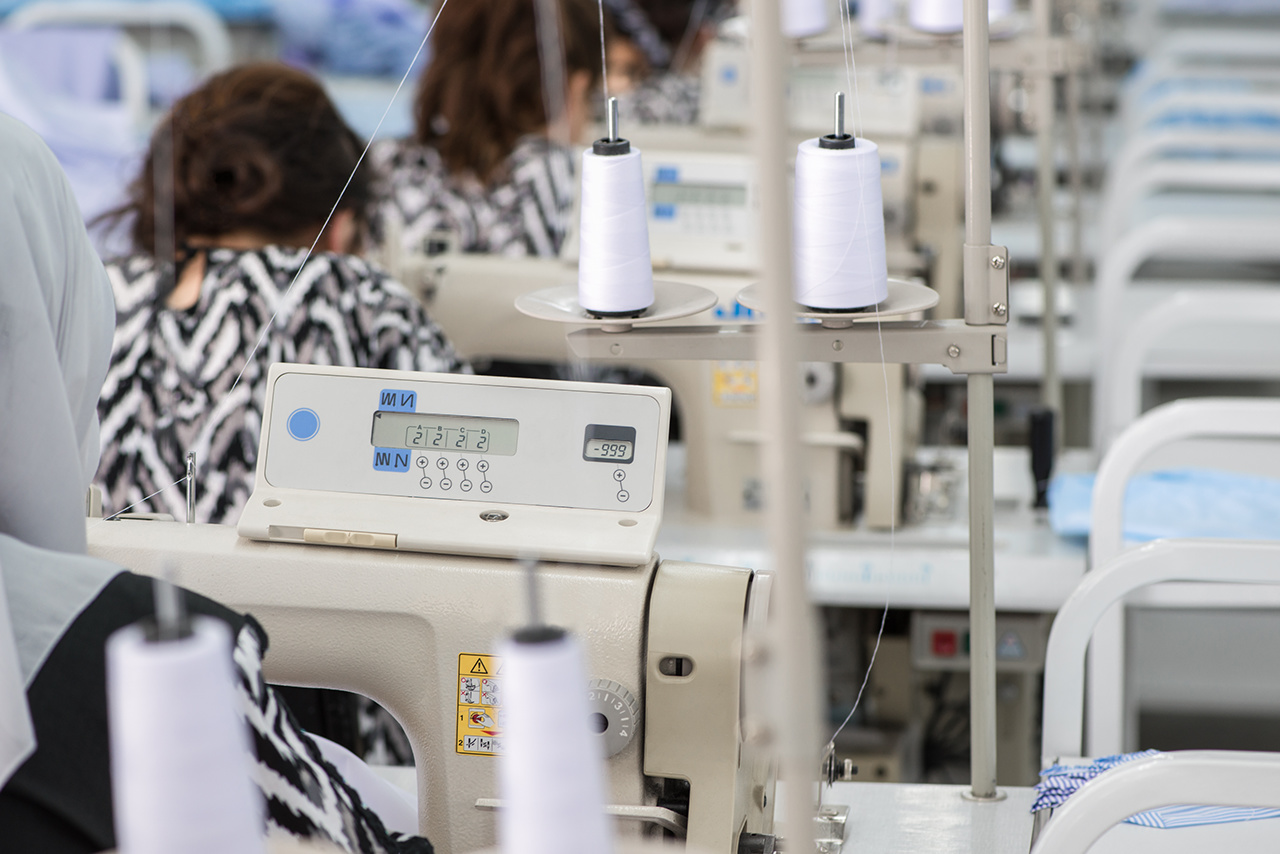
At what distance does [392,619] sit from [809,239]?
1.37 ft

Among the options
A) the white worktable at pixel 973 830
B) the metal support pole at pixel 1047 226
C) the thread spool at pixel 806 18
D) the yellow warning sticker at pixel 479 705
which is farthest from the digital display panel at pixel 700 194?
the yellow warning sticker at pixel 479 705

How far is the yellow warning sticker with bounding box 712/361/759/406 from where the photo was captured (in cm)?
182

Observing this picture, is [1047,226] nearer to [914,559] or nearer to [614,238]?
[914,559]

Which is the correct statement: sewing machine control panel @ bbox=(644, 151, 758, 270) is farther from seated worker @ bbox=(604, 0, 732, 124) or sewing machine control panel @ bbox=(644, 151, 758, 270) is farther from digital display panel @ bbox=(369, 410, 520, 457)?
seated worker @ bbox=(604, 0, 732, 124)

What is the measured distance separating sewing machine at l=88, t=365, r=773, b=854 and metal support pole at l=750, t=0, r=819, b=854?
0.37 m

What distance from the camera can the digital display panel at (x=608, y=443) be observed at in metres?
1.00

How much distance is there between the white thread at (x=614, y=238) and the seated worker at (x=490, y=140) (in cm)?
132

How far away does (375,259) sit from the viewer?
198 cm

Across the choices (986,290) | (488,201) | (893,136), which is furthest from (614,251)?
(488,201)

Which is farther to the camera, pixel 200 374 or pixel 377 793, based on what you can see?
pixel 200 374

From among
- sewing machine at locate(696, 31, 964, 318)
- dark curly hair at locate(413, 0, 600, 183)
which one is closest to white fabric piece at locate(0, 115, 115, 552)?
sewing machine at locate(696, 31, 964, 318)

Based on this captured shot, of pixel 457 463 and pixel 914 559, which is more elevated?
pixel 457 463

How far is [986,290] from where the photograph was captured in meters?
1.12

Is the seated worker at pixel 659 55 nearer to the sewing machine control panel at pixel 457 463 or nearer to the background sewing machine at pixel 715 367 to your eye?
the background sewing machine at pixel 715 367
